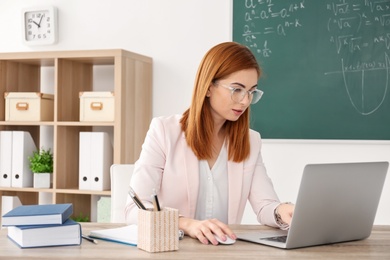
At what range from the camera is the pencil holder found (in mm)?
1551

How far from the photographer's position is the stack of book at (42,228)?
1599 mm

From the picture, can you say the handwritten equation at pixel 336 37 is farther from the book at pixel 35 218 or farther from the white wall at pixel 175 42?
the book at pixel 35 218

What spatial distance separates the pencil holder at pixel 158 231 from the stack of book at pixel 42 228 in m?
0.18

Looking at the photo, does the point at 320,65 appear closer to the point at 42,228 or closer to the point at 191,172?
the point at 191,172

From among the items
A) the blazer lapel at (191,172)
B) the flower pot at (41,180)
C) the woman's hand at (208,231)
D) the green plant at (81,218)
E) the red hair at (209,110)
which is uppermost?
the red hair at (209,110)

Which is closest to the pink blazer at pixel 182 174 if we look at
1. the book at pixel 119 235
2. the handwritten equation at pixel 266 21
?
the book at pixel 119 235

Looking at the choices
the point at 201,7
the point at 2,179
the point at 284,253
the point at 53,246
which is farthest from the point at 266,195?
the point at 2,179

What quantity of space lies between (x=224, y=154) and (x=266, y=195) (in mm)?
211

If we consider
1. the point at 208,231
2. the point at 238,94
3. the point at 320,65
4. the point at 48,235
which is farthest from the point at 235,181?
the point at 320,65

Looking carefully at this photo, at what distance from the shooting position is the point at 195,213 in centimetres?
230

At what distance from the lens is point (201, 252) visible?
1.55 meters

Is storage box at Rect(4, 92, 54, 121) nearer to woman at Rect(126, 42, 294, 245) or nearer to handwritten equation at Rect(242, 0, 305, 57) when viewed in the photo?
handwritten equation at Rect(242, 0, 305, 57)

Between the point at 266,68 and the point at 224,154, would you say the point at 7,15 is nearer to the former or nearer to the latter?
the point at 266,68

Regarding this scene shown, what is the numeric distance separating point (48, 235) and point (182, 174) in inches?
28.1
